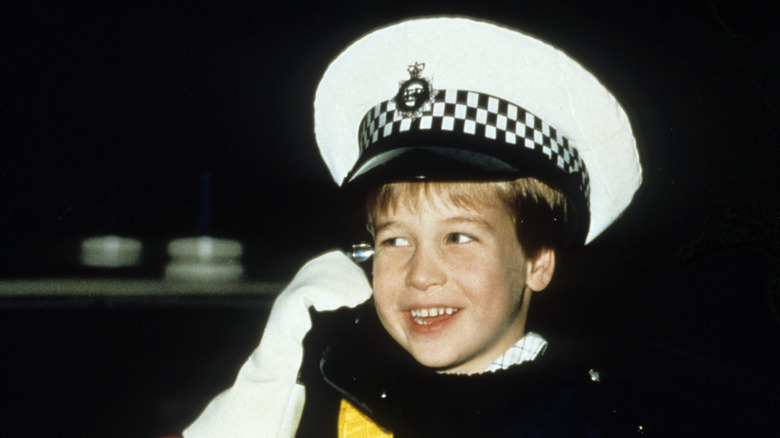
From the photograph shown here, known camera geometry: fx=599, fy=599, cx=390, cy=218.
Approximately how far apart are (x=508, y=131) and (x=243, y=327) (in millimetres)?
4575

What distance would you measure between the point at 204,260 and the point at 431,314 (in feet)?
40.9

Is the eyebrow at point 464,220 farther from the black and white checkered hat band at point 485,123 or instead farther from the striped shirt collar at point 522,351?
the striped shirt collar at point 522,351

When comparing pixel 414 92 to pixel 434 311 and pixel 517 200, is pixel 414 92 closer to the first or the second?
pixel 517 200

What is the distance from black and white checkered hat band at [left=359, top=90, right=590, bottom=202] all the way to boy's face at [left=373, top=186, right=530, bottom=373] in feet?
0.44

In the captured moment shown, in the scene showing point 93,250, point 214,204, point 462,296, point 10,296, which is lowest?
point 93,250

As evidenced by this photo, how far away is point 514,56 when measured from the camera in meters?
1.09

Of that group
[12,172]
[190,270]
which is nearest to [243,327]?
[12,172]

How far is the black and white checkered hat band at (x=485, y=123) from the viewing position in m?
1.08

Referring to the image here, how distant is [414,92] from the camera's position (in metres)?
1.12

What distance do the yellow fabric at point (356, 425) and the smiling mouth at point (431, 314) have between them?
8.8 inches

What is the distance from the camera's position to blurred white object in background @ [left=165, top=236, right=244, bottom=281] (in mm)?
9352

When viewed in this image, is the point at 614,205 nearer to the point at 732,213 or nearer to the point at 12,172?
the point at 732,213

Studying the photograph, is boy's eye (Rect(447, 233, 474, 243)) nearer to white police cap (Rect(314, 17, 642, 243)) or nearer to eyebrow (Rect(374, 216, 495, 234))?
eyebrow (Rect(374, 216, 495, 234))

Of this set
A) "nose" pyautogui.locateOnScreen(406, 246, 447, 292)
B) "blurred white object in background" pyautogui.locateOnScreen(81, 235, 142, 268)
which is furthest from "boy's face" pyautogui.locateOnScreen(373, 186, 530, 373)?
"blurred white object in background" pyautogui.locateOnScreen(81, 235, 142, 268)
